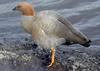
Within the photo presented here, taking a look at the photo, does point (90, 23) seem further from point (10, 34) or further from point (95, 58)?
point (95, 58)

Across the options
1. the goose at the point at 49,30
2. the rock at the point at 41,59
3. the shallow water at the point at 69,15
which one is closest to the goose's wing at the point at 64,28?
the goose at the point at 49,30

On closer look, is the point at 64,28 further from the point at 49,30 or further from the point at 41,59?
the point at 41,59

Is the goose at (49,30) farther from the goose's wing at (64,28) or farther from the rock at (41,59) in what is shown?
the rock at (41,59)

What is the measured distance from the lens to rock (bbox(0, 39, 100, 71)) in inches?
239

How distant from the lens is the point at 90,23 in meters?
9.48

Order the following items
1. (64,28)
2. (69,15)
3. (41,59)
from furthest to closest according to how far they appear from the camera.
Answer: (69,15) < (64,28) < (41,59)

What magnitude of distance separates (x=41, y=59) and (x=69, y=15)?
371cm

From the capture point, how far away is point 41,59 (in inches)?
251

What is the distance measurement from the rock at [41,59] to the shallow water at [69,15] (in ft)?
4.31

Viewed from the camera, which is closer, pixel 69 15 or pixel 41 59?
pixel 41 59

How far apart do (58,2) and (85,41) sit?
14.4 ft

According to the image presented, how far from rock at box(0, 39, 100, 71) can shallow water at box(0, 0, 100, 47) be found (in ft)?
4.31

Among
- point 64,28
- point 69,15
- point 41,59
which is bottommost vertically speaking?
point 69,15

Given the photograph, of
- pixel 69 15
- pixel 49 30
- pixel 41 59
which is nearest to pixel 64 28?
pixel 49 30
